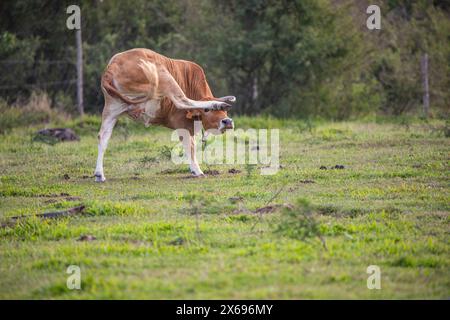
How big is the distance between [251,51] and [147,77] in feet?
40.9

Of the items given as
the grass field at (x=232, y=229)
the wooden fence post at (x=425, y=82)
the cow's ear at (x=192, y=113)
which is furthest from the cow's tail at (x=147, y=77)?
the wooden fence post at (x=425, y=82)

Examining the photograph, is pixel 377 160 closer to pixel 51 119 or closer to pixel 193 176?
pixel 193 176

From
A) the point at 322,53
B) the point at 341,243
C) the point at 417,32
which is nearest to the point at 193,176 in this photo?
the point at 341,243

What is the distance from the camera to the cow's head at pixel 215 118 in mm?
10938

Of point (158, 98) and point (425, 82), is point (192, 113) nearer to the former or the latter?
point (158, 98)

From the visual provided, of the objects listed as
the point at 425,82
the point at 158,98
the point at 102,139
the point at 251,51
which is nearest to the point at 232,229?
the point at 158,98

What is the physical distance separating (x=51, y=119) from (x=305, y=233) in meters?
14.5

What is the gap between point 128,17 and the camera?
81.7ft

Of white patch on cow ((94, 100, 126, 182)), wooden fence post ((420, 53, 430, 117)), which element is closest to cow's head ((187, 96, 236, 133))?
white patch on cow ((94, 100, 126, 182))

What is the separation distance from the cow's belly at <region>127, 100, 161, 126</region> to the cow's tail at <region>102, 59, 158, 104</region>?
0.37ft

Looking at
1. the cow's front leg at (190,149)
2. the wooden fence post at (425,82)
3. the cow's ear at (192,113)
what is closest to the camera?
the cow's ear at (192,113)

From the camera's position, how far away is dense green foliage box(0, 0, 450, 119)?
22.5 metres

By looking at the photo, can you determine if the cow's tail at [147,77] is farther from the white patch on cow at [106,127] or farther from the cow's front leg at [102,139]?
the cow's front leg at [102,139]

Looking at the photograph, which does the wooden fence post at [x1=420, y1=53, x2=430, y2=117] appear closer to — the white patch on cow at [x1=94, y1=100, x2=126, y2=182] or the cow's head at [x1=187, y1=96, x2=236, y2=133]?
the cow's head at [x1=187, y1=96, x2=236, y2=133]
